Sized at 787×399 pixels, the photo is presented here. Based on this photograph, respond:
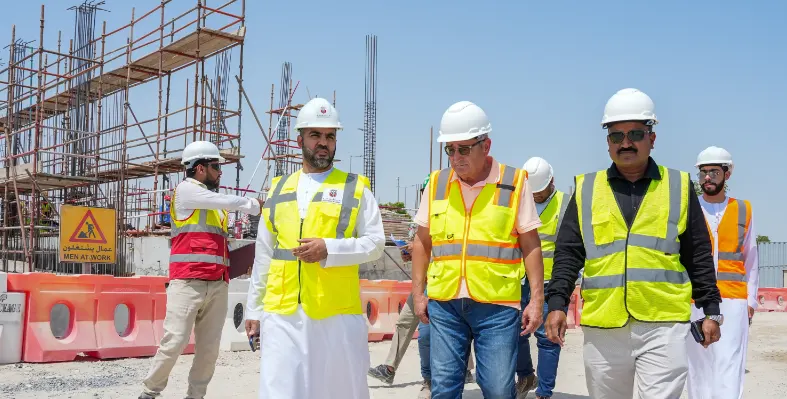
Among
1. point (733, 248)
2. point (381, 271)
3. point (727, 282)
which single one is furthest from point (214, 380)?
point (381, 271)

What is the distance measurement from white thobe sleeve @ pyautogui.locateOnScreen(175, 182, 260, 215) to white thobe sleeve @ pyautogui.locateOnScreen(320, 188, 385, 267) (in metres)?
1.94

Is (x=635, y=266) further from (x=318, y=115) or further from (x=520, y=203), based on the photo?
(x=318, y=115)

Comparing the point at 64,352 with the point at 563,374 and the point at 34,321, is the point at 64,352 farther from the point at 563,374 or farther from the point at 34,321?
the point at 563,374

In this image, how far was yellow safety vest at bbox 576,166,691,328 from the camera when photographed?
12.3 feet

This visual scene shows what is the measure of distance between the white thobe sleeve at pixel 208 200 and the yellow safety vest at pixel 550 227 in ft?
8.16

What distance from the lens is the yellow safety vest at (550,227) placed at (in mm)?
6805

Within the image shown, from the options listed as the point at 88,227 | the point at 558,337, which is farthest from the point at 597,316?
the point at 88,227

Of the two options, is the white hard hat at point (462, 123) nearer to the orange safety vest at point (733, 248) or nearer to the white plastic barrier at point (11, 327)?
the orange safety vest at point (733, 248)

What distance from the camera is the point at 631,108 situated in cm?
392

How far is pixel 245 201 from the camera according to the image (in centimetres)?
651

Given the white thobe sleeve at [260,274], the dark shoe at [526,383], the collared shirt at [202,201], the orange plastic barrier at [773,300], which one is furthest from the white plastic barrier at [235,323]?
the orange plastic barrier at [773,300]

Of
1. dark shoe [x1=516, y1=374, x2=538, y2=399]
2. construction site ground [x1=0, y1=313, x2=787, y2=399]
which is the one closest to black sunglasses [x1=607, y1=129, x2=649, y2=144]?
dark shoe [x1=516, y1=374, x2=538, y2=399]

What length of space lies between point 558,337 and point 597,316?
0.22m

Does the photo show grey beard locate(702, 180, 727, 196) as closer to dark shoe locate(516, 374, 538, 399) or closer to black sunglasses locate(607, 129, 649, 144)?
dark shoe locate(516, 374, 538, 399)
